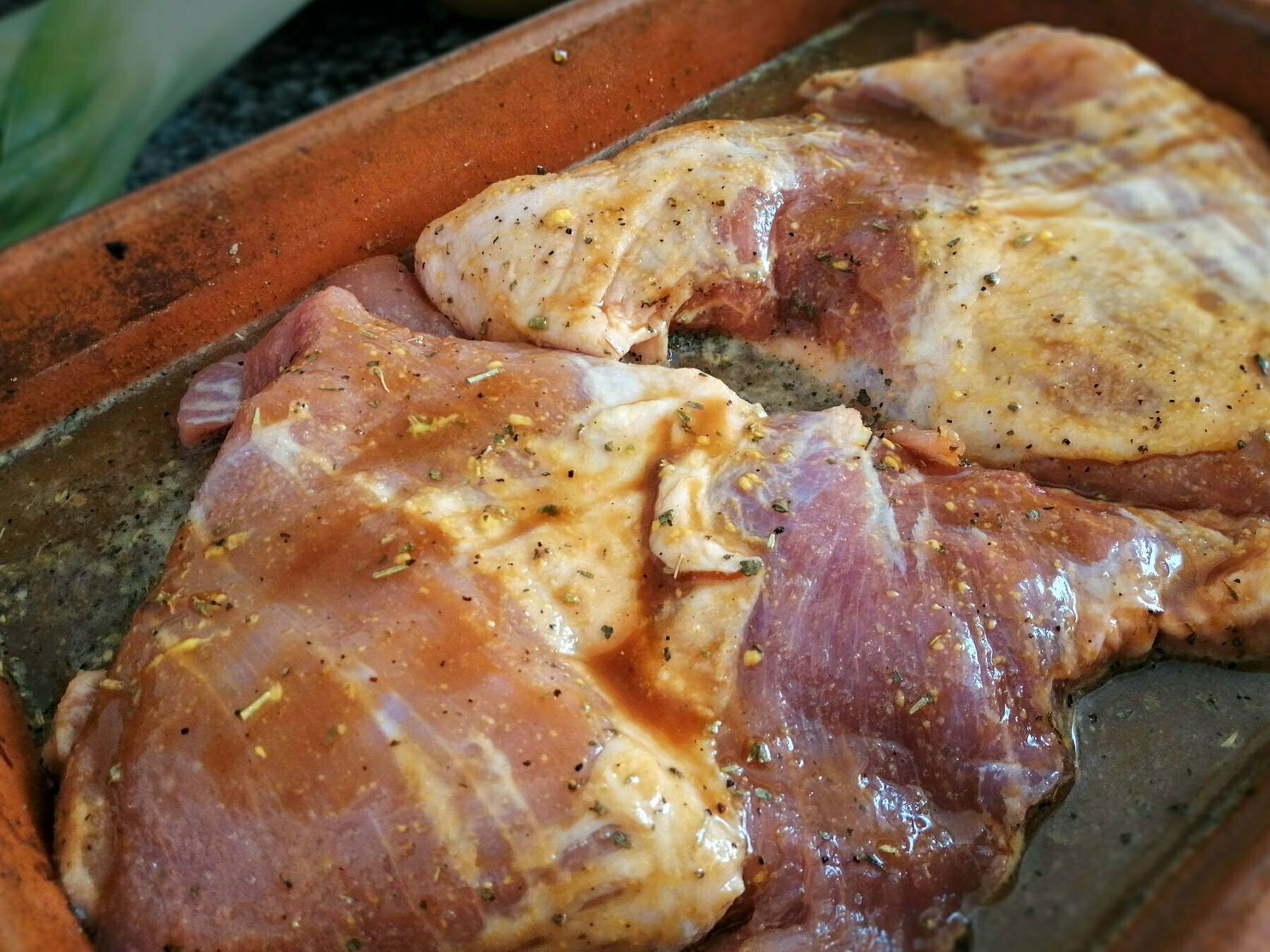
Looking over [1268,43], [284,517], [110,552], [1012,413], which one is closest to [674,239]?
[1012,413]

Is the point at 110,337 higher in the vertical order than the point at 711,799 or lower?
higher

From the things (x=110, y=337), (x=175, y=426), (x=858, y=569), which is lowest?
(x=858, y=569)

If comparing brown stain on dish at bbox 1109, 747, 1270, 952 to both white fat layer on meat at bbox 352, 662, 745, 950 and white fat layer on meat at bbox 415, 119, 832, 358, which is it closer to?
white fat layer on meat at bbox 352, 662, 745, 950

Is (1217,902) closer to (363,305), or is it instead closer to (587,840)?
(587,840)

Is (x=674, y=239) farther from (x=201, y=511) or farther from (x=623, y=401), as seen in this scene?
(x=201, y=511)

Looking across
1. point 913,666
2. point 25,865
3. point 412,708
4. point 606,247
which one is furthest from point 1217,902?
point 25,865
